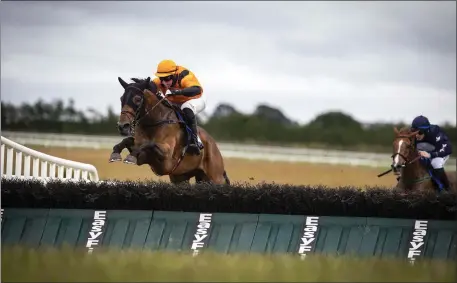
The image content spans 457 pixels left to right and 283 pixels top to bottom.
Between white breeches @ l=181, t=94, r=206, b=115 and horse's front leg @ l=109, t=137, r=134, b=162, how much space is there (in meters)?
0.70

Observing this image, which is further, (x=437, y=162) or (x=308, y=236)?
(x=437, y=162)

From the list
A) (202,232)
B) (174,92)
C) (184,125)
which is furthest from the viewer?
(184,125)

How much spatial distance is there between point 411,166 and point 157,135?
2968 mm

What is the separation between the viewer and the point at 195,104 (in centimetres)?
882

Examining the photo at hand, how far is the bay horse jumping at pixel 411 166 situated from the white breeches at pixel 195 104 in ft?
A: 7.15

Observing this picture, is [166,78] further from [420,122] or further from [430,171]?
[430,171]

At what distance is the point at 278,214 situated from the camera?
23.6 ft

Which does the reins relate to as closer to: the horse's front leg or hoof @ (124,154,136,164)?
the horse's front leg

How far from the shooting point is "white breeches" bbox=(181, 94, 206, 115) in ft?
28.7

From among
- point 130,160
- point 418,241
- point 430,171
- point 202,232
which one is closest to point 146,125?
point 130,160

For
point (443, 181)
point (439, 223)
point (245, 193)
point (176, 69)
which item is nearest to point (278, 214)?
point (245, 193)

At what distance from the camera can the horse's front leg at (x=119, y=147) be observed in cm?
809

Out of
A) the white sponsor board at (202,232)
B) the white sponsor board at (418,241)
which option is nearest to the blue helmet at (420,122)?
the white sponsor board at (418,241)

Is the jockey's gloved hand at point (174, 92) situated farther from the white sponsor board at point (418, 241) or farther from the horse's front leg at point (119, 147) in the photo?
the white sponsor board at point (418, 241)
